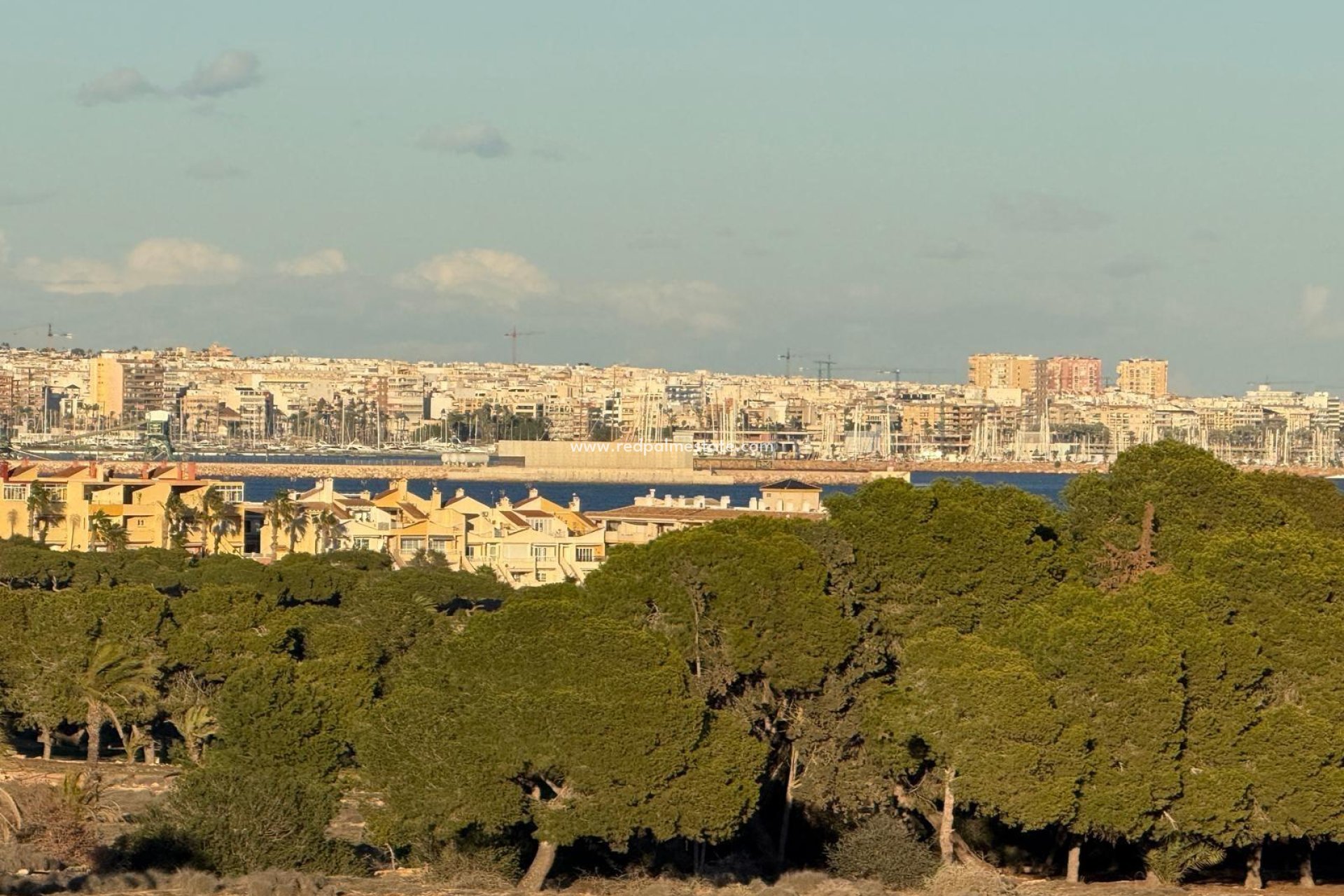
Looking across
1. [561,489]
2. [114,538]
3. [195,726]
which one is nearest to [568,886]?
[195,726]

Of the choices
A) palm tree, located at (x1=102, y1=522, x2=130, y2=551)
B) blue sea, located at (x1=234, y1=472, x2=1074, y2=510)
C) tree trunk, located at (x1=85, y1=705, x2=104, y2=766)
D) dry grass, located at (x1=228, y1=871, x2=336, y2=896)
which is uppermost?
palm tree, located at (x1=102, y1=522, x2=130, y2=551)

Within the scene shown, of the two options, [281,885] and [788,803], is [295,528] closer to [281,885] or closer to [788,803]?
[788,803]

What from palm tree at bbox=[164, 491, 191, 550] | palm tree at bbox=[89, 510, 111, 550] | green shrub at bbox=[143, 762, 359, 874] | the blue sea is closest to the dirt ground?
green shrub at bbox=[143, 762, 359, 874]

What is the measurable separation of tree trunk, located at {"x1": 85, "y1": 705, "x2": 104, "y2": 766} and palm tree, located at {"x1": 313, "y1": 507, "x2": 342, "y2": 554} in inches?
1006

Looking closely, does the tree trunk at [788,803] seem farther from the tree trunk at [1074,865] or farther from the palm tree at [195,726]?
the palm tree at [195,726]

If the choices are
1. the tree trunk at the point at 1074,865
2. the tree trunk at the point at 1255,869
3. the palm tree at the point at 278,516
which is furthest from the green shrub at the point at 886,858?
the palm tree at the point at 278,516

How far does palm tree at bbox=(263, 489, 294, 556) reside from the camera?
196 feet

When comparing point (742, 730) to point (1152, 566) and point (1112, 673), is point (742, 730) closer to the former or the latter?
point (1112, 673)

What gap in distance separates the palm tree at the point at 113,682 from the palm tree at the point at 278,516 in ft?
84.1

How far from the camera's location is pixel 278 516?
60.1 m

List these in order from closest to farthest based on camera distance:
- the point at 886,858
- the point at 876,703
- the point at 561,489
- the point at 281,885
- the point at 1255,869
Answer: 1. the point at 281,885
2. the point at 886,858
3. the point at 1255,869
4. the point at 876,703
5. the point at 561,489

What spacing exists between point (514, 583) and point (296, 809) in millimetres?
32455

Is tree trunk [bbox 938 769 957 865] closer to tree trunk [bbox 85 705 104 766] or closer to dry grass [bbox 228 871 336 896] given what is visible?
dry grass [bbox 228 871 336 896]

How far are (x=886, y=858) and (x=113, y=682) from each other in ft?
45.7
